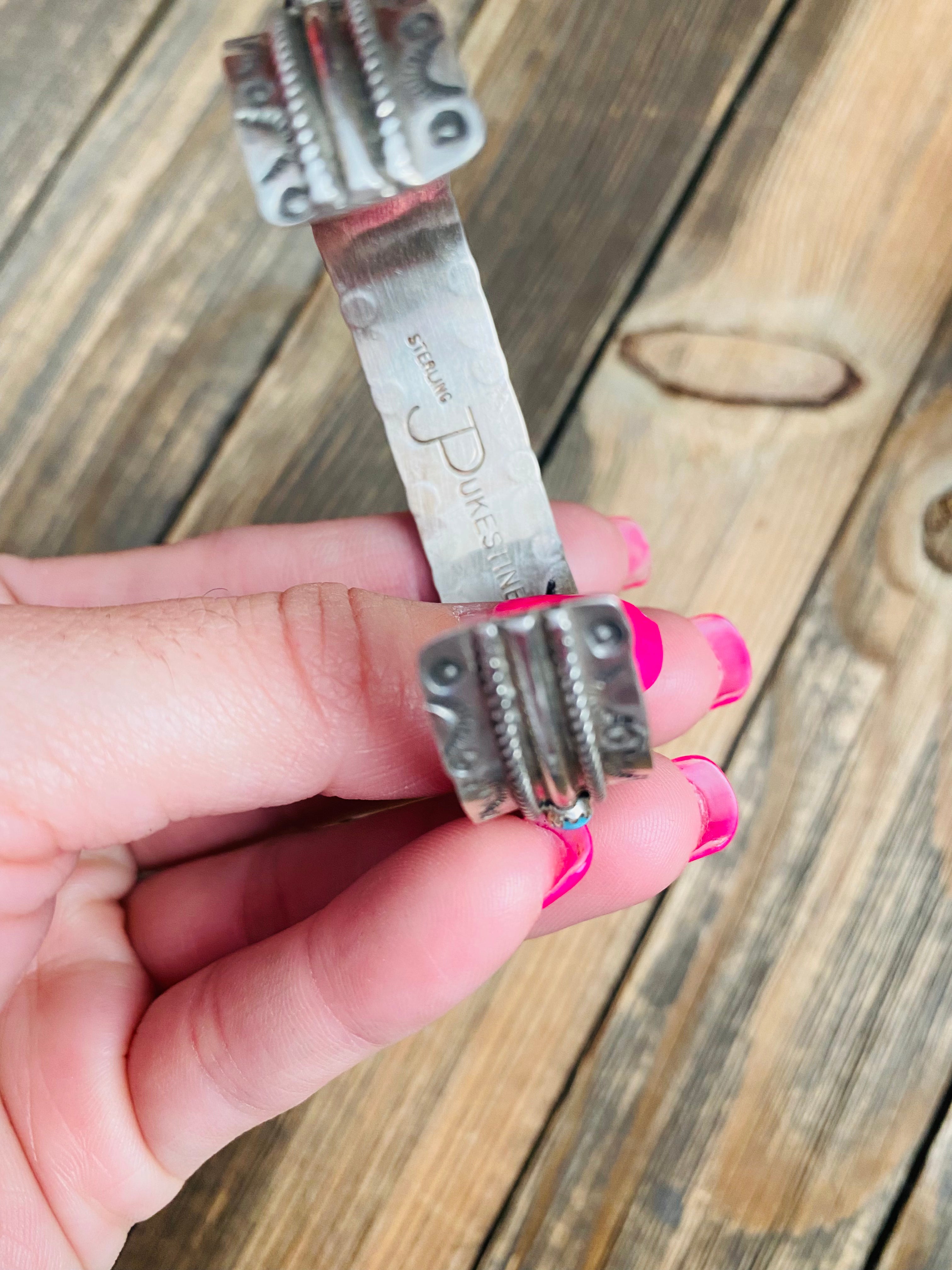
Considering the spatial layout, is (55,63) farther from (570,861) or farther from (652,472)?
(570,861)

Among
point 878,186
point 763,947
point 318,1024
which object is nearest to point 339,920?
point 318,1024

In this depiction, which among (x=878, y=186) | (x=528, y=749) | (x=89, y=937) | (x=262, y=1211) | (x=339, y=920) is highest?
(x=878, y=186)

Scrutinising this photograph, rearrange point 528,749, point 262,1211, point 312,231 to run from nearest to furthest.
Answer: point 528,749, point 312,231, point 262,1211

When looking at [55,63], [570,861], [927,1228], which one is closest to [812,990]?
[927,1228]

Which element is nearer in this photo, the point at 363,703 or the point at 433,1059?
the point at 363,703

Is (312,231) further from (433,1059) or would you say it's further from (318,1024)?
(433,1059)

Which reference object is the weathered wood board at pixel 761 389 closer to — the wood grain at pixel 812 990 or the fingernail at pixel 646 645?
the wood grain at pixel 812 990
